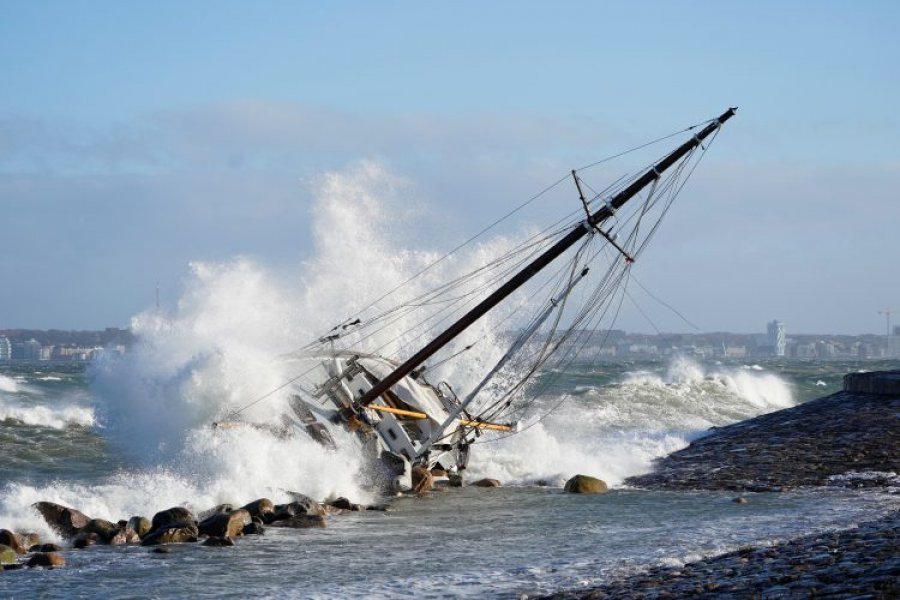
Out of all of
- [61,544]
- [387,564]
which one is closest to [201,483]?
[61,544]

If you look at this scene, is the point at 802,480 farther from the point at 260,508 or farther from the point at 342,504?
the point at 260,508

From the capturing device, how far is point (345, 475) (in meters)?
30.0

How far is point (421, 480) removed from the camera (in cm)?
3116

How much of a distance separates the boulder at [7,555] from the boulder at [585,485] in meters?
14.4

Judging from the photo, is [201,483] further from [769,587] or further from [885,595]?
[885,595]

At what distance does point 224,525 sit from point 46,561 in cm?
354

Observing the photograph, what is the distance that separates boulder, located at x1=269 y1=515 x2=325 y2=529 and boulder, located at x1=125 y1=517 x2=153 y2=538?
100 inches

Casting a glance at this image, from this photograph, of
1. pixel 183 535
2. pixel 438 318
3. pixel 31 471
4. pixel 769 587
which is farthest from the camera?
pixel 438 318

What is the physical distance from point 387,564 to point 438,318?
24.9 meters

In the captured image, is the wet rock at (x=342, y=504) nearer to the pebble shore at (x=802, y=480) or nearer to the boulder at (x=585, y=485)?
the boulder at (x=585, y=485)

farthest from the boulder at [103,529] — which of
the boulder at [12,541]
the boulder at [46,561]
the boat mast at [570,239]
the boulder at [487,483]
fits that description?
the boulder at [487,483]

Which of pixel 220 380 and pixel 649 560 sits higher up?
pixel 220 380

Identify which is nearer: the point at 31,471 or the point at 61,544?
the point at 61,544

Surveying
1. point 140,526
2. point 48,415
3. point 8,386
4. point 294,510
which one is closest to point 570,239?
point 294,510
